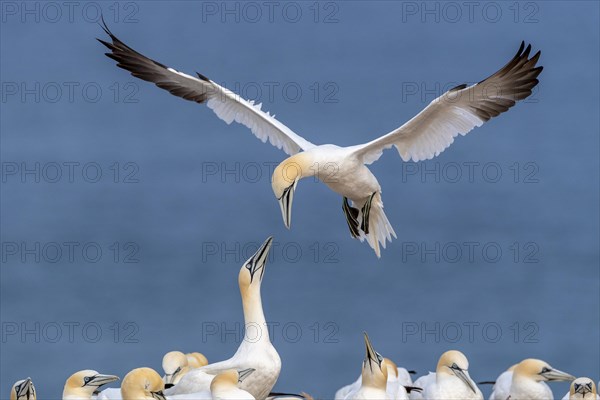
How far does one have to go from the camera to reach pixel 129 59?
12.6m

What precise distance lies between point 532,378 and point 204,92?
3.49m

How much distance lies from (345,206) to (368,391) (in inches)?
105

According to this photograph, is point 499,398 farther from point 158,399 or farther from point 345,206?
point 158,399

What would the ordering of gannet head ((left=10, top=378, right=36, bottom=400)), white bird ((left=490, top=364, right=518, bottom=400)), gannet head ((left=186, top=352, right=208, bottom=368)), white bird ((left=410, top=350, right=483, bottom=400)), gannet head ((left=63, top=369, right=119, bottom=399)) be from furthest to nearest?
gannet head ((left=186, top=352, right=208, bottom=368)) < white bird ((left=490, top=364, right=518, bottom=400)) < white bird ((left=410, top=350, right=483, bottom=400)) < gannet head ((left=63, top=369, right=119, bottom=399)) < gannet head ((left=10, top=378, right=36, bottom=400))

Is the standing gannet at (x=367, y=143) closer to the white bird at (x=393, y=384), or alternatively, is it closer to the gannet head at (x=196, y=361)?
the white bird at (x=393, y=384)

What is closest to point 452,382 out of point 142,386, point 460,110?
point 460,110

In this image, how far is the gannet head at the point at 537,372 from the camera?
477 inches

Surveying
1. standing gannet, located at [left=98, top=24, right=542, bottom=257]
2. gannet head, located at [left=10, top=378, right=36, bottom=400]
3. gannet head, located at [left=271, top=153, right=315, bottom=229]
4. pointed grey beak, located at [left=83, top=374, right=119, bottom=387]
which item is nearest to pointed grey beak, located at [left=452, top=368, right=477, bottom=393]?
standing gannet, located at [left=98, top=24, right=542, bottom=257]

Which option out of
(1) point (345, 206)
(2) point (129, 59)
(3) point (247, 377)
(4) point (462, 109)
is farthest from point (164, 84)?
(3) point (247, 377)

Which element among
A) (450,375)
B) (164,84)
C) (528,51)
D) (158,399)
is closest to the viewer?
(158,399)

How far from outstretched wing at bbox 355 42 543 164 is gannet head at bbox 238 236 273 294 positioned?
1.27m

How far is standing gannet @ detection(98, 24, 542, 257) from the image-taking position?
11062mm

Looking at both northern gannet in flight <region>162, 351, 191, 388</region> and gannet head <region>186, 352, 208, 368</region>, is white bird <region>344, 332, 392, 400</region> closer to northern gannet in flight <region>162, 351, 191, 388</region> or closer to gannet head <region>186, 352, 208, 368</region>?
northern gannet in flight <region>162, 351, 191, 388</region>

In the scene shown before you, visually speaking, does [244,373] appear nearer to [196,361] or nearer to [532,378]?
[196,361]
